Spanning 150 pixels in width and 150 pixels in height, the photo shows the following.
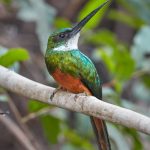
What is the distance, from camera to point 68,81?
85.0 inches

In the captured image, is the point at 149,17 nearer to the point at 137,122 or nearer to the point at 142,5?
the point at 142,5

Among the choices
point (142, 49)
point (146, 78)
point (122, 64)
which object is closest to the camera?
point (122, 64)

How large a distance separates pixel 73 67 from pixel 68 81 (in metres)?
0.07

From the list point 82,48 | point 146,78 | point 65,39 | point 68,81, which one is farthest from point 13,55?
point 82,48

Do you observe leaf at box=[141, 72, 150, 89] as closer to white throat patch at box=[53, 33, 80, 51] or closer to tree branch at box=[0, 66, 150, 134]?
white throat patch at box=[53, 33, 80, 51]

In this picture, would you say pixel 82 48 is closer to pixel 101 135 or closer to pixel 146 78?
pixel 146 78

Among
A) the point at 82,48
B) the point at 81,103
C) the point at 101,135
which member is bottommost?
the point at 82,48

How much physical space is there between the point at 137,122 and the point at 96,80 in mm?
822

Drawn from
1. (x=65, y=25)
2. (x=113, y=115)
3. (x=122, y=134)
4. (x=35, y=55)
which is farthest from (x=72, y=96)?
(x=35, y=55)

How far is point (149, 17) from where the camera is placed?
3.30 metres

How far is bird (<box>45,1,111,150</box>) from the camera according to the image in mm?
2160

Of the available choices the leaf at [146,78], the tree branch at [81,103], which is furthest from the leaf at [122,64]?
the tree branch at [81,103]

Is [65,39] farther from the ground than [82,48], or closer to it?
farther from the ground

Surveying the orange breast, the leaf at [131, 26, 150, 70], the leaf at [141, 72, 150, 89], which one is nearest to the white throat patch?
the orange breast
